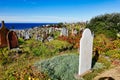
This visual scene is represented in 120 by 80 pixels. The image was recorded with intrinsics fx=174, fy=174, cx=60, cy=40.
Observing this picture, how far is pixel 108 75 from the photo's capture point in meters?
8.13

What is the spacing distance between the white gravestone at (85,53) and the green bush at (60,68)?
17.1 inches

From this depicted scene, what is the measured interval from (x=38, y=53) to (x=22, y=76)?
181 inches

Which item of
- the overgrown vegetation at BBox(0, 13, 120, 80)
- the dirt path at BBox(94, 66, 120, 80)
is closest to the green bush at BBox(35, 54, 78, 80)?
the overgrown vegetation at BBox(0, 13, 120, 80)

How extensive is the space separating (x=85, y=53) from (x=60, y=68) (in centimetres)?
140

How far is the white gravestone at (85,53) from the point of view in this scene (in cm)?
816

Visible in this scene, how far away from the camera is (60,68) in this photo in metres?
8.36

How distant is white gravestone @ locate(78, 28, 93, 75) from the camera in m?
8.16

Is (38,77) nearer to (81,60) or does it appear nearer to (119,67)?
(81,60)

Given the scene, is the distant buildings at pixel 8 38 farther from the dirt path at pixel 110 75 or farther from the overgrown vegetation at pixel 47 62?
the dirt path at pixel 110 75

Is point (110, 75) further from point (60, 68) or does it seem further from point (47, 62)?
point (47, 62)

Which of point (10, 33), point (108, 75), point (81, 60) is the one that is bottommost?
point (108, 75)

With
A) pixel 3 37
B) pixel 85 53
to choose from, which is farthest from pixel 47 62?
pixel 3 37

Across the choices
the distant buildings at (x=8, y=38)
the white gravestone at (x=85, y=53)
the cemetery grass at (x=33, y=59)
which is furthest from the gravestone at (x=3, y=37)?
the white gravestone at (x=85, y=53)


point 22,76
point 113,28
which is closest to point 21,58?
point 22,76
